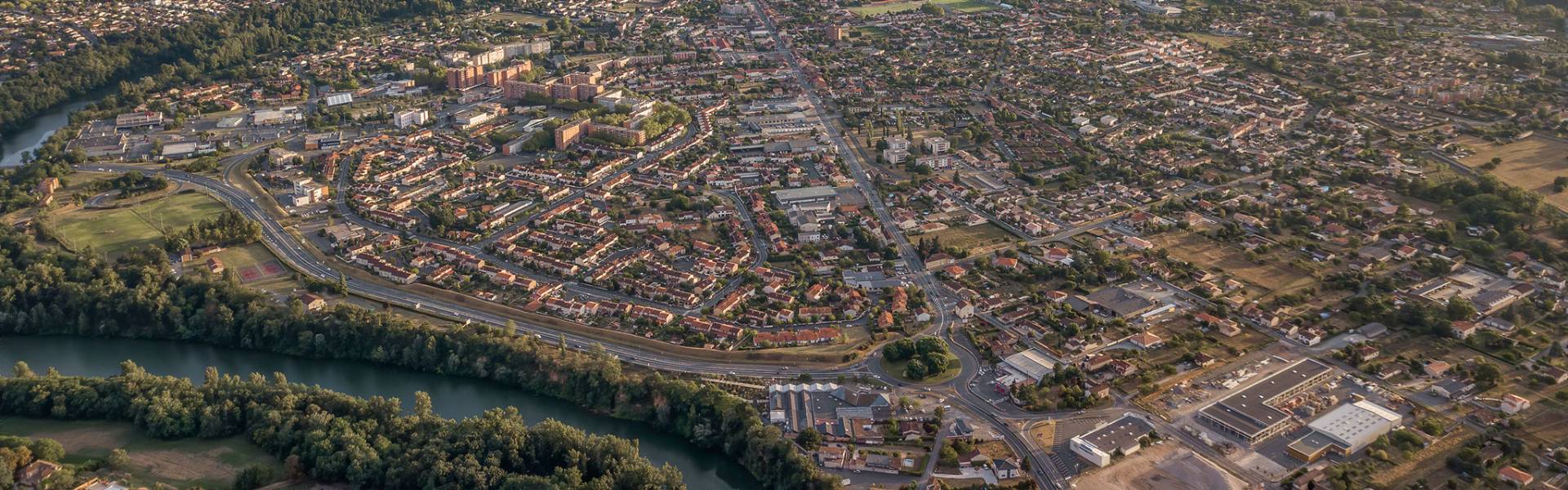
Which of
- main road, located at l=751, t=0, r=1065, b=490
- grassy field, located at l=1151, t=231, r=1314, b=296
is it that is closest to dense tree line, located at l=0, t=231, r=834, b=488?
main road, located at l=751, t=0, r=1065, b=490

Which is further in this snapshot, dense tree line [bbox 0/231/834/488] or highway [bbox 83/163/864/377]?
highway [bbox 83/163/864/377]

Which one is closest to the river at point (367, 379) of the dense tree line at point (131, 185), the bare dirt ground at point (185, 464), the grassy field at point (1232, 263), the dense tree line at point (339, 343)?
the dense tree line at point (339, 343)

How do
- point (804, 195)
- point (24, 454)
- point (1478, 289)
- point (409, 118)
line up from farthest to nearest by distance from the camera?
1. point (409, 118)
2. point (804, 195)
3. point (1478, 289)
4. point (24, 454)

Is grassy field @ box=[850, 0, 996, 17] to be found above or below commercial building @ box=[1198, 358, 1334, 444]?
below

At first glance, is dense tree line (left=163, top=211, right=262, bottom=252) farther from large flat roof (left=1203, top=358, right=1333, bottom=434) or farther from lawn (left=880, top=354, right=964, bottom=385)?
large flat roof (left=1203, top=358, right=1333, bottom=434)

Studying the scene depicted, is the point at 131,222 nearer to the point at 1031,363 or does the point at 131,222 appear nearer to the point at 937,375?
the point at 937,375

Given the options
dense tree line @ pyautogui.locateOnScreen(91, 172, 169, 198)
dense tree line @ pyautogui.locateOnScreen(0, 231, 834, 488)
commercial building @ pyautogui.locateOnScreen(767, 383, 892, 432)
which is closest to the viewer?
dense tree line @ pyautogui.locateOnScreen(0, 231, 834, 488)

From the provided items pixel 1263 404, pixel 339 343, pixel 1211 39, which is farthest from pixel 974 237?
pixel 1211 39
